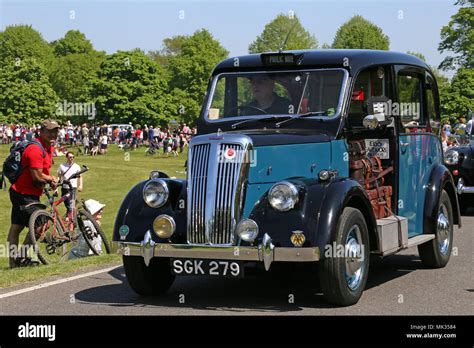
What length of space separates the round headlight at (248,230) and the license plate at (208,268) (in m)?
0.24

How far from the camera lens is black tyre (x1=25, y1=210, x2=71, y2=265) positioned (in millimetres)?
11625

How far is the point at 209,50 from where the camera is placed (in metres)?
89.7

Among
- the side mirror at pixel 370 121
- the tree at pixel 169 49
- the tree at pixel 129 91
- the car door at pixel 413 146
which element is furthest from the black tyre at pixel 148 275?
Result: the tree at pixel 169 49

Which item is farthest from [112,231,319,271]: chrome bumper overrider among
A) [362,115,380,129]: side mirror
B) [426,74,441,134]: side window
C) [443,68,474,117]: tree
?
[443,68,474,117]: tree

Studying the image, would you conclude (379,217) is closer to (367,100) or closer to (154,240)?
(367,100)

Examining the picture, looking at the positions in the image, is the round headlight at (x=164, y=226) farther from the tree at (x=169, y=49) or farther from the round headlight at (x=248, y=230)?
the tree at (x=169, y=49)

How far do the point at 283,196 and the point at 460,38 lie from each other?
6957 centimetres

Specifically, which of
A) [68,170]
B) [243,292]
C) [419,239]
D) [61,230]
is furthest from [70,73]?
[243,292]

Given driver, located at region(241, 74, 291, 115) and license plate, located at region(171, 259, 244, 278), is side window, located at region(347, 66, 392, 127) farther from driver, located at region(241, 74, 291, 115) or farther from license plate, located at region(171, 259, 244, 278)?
license plate, located at region(171, 259, 244, 278)

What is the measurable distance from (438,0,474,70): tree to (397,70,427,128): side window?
63.6 metres

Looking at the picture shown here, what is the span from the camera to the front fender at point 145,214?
8.31 meters

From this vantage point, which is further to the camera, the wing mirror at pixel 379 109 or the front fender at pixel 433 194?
the front fender at pixel 433 194

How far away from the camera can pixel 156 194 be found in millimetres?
8500

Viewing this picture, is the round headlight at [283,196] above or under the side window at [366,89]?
under
